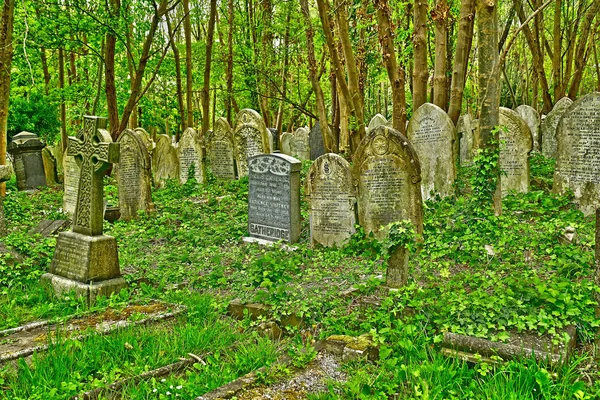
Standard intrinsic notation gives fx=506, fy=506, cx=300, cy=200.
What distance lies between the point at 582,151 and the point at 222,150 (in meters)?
8.17

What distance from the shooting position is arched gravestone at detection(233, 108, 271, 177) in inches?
487

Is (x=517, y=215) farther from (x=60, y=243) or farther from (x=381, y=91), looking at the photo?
(x=381, y=91)

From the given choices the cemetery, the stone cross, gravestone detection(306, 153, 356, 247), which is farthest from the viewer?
gravestone detection(306, 153, 356, 247)

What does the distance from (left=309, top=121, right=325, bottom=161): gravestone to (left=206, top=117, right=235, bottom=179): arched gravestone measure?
4474mm

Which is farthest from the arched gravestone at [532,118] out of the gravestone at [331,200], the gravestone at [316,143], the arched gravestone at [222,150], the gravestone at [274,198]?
the gravestone at [274,198]

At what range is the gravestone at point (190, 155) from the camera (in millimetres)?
12477

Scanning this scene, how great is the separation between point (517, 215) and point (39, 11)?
12034mm

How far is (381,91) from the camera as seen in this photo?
98.8 ft

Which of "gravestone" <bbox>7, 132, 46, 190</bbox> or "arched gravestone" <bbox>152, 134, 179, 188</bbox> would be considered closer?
"arched gravestone" <bbox>152, 134, 179, 188</bbox>

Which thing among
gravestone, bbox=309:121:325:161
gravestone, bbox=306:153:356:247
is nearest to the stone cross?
gravestone, bbox=306:153:356:247

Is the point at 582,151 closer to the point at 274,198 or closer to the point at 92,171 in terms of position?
the point at 274,198

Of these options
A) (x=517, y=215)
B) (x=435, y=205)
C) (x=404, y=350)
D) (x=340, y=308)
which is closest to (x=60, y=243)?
(x=340, y=308)

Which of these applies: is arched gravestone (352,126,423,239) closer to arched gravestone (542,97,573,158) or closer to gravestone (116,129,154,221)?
gravestone (116,129,154,221)

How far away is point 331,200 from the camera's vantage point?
24.0ft
